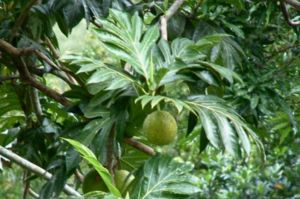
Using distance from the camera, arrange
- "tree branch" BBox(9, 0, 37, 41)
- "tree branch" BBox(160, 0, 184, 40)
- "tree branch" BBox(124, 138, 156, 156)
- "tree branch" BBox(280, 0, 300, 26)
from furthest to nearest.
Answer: "tree branch" BBox(280, 0, 300, 26), "tree branch" BBox(9, 0, 37, 41), "tree branch" BBox(124, 138, 156, 156), "tree branch" BBox(160, 0, 184, 40)

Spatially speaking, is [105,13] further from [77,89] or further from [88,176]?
[88,176]

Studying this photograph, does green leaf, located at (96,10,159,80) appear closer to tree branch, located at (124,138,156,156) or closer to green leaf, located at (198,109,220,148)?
green leaf, located at (198,109,220,148)

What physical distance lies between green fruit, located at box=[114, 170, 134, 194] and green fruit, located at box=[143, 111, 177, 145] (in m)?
0.12

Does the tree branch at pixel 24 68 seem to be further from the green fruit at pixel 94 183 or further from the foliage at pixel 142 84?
the green fruit at pixel 94 183

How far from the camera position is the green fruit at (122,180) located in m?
1.09

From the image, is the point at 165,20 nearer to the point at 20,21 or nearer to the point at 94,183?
the point at 94,183

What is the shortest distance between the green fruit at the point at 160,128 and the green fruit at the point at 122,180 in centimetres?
12

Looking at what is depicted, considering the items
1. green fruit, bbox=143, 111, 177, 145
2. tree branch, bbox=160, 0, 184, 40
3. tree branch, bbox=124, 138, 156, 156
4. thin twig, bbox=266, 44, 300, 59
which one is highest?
Answer: tree branch, bbox=160, 0, 184, 40

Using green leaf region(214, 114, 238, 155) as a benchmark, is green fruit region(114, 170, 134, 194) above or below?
below

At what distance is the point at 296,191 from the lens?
3.11m

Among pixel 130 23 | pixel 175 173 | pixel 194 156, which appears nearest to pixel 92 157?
pixel 175 173

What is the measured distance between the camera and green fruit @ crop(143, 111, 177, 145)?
0.99m

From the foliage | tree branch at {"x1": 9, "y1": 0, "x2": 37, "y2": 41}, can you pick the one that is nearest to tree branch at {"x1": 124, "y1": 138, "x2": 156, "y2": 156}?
the foliage

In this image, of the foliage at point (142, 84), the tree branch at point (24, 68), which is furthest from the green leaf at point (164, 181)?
the tree branch at point (24, 68)
